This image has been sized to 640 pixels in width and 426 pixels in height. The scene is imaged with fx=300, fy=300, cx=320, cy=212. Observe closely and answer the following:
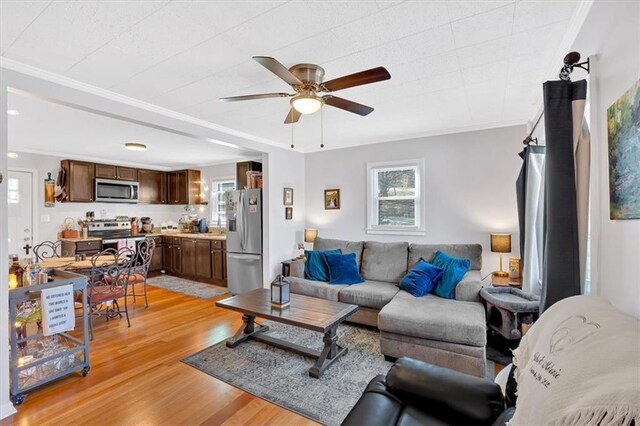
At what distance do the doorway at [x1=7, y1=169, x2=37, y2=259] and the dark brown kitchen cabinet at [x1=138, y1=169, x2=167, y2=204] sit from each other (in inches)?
66.9

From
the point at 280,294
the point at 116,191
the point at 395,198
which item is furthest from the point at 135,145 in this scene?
the point at 395,198

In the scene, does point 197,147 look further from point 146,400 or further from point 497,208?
point 497,208

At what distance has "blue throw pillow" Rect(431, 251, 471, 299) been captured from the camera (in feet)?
10.7

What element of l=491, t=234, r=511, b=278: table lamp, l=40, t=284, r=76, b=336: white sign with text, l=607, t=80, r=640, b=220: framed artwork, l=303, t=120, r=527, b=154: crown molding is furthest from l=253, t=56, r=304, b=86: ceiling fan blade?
l=491, t=234, r=511, b=278: table lamp

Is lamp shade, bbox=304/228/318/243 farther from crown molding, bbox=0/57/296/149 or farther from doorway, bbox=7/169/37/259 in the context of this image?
doorway, bbox=7/169/37/259

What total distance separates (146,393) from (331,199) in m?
3.56

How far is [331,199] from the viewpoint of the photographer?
5.08 metres

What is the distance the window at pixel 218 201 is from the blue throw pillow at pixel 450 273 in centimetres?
463

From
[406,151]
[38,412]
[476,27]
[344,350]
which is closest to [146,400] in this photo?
[38,412]

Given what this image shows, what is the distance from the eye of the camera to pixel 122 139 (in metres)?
4.32

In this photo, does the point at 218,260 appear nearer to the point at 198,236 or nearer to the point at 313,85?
the point at 198,236

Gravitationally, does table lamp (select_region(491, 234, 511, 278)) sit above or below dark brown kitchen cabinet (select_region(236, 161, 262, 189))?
below

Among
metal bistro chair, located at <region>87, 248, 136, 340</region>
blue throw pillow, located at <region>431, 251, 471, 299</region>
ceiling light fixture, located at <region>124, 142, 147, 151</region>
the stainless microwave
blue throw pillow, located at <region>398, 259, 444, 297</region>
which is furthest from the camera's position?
the stainless microwave

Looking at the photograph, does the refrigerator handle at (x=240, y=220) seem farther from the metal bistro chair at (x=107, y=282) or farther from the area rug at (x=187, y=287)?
the metal bistro chair at (x=107, y=282)
